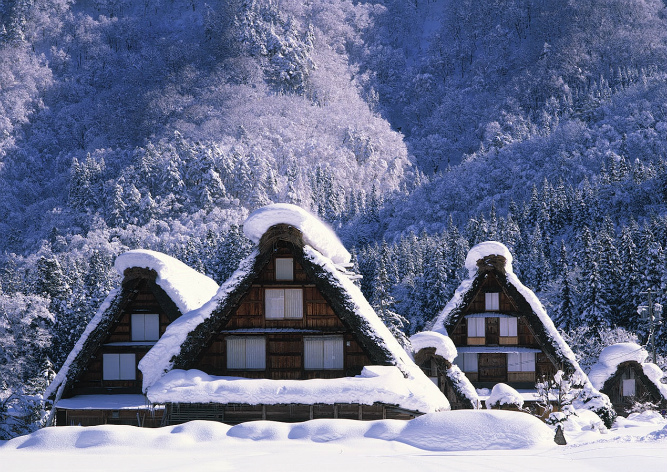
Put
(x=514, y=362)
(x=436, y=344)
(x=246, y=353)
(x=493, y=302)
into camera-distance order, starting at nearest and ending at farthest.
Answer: (x=246, y=353)
(x=436, y=344)
(x=493, y=302)
(x=514, y=362)

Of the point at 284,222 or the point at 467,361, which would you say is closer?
the point at 284,222

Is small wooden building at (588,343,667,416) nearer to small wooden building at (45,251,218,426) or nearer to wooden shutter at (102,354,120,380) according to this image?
small wooden building at (45,251,218,426)

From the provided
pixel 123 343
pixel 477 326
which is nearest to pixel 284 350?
pixel 123 343

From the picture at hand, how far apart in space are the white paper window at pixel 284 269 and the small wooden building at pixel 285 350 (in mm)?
32

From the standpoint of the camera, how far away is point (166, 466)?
41.8ft

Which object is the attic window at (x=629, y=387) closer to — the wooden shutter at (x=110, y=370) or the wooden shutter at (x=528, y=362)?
the wooden shutter at (x=528, y=362)

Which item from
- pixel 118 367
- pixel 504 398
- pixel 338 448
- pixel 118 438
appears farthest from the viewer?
pixel 118 367

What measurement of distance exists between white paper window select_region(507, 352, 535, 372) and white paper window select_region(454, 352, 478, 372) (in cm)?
154

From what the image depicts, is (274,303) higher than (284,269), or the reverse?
(284,269)

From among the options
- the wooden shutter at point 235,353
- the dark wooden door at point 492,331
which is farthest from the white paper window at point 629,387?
the wooden shutter at point 235,353

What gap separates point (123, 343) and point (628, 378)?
80.8 feet

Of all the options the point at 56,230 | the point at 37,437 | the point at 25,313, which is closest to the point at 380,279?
the point at 25,313

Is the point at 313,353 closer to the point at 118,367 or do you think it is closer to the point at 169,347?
the point at 169,347

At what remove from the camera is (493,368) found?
34.2 meters
